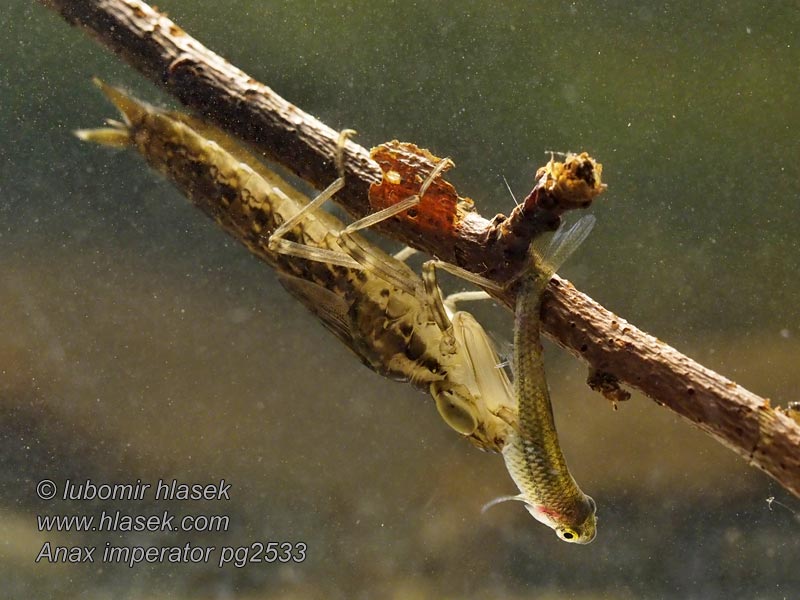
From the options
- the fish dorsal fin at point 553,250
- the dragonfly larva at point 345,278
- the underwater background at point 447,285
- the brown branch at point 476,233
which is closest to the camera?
the brown branch at point 476,233

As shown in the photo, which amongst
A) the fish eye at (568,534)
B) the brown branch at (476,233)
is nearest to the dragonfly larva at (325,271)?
the brown branch at (476,233)

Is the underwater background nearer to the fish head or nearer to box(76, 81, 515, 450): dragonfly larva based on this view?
box(76, 81, 515, 450): dragonfly larva

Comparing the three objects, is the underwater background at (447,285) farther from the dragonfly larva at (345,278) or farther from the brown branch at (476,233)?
the brown branch at (476,233)

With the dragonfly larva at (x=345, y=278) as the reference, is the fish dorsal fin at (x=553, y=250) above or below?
above

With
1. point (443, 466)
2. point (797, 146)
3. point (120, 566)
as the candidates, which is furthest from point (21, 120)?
point (797, 146)

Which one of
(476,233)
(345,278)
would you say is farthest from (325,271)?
(476,233)

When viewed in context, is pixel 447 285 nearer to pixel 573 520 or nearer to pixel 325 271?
pixel 325 271

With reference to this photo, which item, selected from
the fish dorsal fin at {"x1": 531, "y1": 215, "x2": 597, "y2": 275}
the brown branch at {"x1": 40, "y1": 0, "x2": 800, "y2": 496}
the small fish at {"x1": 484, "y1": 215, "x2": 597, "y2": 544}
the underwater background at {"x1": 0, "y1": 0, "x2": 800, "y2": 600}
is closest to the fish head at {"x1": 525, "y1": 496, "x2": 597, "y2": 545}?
the small fish at {"x1": 484, "y1": 215, "x2": 597, "y2": 544}
